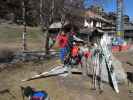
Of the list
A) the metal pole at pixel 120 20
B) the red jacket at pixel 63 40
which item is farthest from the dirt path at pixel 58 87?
the metal pole at pixel 120 20

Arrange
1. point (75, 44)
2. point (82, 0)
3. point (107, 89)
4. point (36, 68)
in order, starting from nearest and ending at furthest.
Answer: point (107, 89) < point (36, 68) < point (75, 44) < point (82, 0)

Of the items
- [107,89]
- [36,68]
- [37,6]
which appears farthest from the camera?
[37,6]

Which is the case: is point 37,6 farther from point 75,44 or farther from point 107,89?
point 107,89

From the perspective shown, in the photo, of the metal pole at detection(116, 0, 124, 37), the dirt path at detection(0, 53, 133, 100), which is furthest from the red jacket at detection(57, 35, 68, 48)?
the metal pole at detection(116, 0, 124, 37)

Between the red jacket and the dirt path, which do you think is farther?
the red jacket

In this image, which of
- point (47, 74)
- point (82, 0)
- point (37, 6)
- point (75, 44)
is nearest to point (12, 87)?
point (47, 74)

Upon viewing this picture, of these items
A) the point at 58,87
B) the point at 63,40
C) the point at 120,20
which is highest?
the point at 120,20

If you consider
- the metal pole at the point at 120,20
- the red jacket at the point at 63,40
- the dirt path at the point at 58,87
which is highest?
the metal pole at the point at 120,20

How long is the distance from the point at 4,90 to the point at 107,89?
3.86 m

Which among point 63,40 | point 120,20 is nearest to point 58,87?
point 63,40

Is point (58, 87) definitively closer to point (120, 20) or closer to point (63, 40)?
point (63, 40)

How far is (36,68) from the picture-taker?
46.0ft

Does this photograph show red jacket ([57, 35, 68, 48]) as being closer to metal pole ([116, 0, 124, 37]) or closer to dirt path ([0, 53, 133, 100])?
dirt path ([0, 53, 133, 100])

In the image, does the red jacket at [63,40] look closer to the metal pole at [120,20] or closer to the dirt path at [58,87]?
the dirt path at [58,87]
